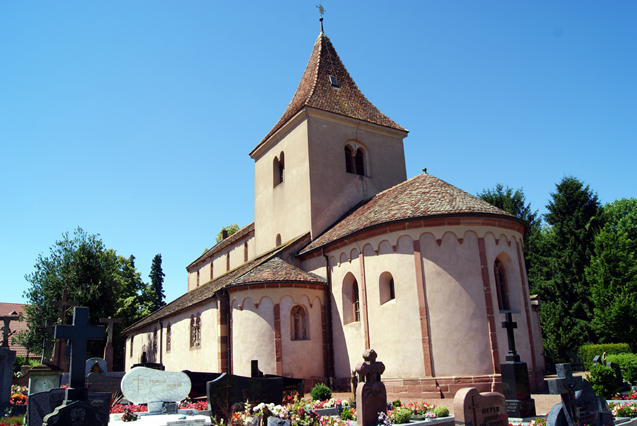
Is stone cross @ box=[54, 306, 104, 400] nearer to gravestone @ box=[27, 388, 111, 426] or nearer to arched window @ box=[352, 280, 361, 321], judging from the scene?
gravestone @ box=[27, 388, 111, 426]

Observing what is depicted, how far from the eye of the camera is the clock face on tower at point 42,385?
48.1 ft

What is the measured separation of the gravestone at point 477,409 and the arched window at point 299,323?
1095 centimetres

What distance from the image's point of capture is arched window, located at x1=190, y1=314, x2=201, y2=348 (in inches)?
940

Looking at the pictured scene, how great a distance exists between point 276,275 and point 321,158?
7.17 m

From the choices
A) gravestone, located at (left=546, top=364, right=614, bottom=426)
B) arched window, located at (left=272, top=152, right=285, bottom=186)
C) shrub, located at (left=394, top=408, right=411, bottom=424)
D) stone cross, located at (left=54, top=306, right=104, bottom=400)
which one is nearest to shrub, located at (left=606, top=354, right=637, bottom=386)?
gravestone, located at (left=546, top=364, right=614, bottom=426)

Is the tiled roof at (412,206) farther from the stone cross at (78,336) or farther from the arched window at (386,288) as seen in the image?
the stone cross at (78,336)

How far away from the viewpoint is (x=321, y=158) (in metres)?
24.3

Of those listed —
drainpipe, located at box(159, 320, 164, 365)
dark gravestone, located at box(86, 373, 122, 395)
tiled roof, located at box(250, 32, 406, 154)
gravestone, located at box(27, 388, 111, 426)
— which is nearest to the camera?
gravestone, located at box(27, 388, 111, 426)

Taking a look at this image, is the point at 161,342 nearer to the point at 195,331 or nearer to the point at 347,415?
the point at 195,331

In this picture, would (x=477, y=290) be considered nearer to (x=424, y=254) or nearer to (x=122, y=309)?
(x=424, y=254)

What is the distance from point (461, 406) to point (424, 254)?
27.3 ft

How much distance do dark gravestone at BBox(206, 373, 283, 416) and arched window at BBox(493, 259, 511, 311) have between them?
8.84 metres

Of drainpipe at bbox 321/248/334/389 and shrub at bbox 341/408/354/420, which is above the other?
drainpipe at bbox 321/248/334/389

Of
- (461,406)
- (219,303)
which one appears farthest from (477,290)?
(219,303)
